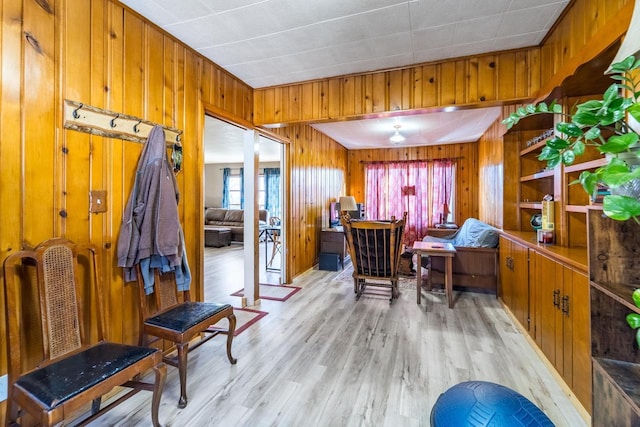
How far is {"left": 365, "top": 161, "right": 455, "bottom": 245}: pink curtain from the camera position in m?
6.58

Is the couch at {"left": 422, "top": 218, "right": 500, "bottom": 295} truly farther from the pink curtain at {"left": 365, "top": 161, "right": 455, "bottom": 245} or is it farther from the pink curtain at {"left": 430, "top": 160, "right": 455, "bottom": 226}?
the pink curtain at {"left": 365, "top": 161, "right": 455, "bottom": 245}

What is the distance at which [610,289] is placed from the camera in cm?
109

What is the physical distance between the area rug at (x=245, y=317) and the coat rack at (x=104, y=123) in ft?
6.09

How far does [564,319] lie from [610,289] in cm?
93

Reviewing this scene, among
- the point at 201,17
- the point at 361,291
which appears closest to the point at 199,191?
the point at 201,17

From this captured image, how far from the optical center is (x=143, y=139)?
2.05m

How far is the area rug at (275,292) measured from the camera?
3.68 m

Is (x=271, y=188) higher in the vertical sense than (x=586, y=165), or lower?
higher

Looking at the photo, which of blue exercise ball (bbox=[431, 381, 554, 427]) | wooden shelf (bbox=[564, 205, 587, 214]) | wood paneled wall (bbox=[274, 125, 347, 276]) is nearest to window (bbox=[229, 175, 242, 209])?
wood paneled wall (bbox=[274, 125, 347, 276])

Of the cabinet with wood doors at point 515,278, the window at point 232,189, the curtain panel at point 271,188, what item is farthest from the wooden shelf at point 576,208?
the window at point 232,189

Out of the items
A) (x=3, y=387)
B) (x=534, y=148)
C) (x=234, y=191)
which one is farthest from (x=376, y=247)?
(x=234, y=191)

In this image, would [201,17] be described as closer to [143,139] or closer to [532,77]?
[143,139]

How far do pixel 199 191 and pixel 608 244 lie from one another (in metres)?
2.65

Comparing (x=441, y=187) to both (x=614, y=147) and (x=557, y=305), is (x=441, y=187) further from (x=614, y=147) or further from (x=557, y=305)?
(x=614, y=147)
